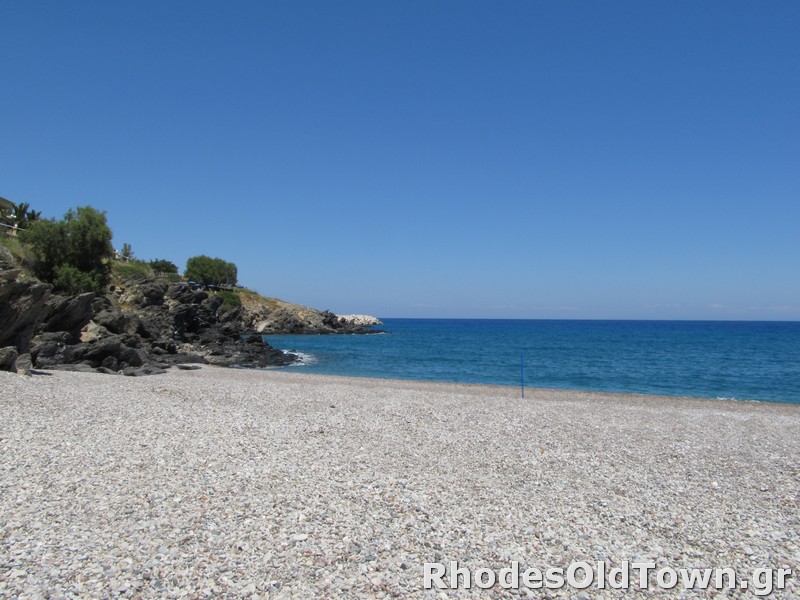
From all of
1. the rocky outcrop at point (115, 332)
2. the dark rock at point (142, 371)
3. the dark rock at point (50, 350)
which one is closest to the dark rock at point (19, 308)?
the rocky outcrop at point (115, 332)

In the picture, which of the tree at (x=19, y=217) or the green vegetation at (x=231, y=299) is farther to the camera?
the green vegetation at (x=231, y=299)

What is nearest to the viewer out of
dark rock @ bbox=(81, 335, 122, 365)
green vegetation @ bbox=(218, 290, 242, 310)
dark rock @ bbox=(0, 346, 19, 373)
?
dark rock @ bbox=(0, 346, 19, 373)

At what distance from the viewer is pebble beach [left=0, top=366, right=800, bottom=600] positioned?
616 cm

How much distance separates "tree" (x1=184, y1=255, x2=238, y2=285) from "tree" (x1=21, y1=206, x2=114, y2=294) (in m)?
56.0

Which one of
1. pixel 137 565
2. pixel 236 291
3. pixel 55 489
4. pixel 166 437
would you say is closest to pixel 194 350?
pixel 166 437

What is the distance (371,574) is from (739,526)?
631 centimetres

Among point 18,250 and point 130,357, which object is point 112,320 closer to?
point 130,357

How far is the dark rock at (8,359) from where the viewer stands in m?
18.2

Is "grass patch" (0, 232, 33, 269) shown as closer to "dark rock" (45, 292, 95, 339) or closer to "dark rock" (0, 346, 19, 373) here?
"dark rock" (45, 292, 95, 339)

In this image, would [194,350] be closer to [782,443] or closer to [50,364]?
[50,364]

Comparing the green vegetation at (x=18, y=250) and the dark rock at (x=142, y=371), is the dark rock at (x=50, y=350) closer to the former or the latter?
the dark rock at (x=142, y=371)

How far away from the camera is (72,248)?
45.6m

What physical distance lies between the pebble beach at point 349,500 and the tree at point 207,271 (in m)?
92.4

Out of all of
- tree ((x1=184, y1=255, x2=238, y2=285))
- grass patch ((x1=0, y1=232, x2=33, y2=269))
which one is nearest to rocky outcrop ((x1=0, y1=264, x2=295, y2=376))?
grass patch ((x1=0, y1=232, x2=33, y2=269))
